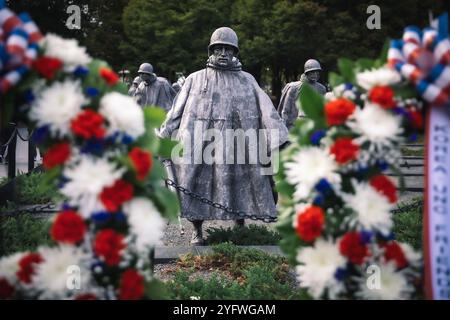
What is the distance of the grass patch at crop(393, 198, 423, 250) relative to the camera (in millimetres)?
6402

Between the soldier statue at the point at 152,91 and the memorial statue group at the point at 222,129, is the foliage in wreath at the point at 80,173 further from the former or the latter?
the soldier statue at the point at 152,91

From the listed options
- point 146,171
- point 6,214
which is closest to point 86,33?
point 6,214

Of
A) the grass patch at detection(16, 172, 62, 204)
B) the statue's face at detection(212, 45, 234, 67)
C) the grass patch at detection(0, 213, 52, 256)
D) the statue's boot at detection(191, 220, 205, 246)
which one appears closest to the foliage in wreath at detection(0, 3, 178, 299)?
the grass patch at detection(0, 213, 52, 256)

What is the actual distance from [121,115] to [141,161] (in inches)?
8.8

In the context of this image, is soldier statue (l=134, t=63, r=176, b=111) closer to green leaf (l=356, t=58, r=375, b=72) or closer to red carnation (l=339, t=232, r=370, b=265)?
green leaf (l=356, t=58, r=375, b=72)

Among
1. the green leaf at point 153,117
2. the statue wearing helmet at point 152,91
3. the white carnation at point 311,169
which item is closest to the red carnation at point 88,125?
the green leaf at point 153,117

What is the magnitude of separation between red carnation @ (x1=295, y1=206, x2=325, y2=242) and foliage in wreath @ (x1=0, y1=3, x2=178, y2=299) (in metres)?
0.65

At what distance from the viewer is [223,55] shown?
6918 mm

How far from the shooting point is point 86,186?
2.70 metres

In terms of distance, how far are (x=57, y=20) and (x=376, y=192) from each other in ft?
38.9

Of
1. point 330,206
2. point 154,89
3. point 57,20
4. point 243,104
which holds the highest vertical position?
point 57,20

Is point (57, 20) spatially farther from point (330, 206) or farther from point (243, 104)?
point (330, 206)

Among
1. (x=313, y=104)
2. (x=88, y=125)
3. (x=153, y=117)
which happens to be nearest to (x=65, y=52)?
(x=88, y=125)

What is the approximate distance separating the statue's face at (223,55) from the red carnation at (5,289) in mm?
4466
